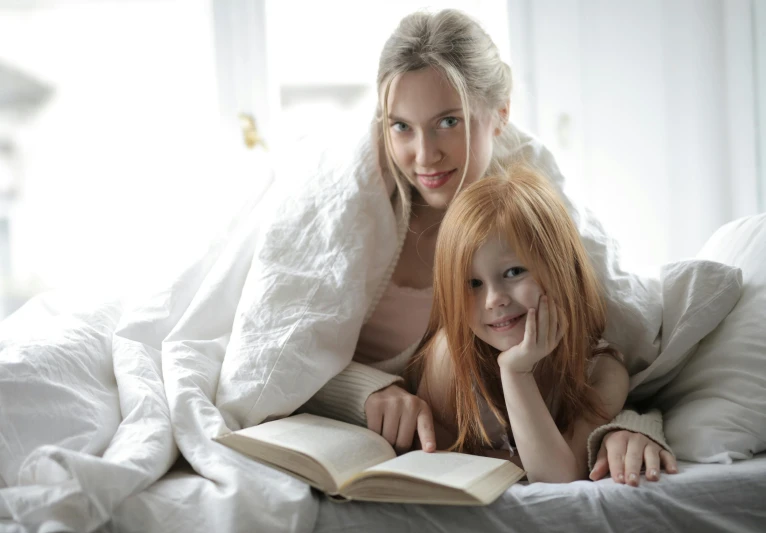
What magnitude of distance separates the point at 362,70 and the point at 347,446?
1.22 meters

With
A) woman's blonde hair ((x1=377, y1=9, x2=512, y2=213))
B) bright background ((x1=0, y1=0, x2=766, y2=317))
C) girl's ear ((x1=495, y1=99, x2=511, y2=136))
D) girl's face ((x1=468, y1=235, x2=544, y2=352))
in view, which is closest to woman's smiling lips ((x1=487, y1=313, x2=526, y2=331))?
girl's face ((x1=468, y1=235, x2=544, y2=352))

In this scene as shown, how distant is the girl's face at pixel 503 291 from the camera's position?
850mm

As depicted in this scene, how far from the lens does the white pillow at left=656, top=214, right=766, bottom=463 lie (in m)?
0.82

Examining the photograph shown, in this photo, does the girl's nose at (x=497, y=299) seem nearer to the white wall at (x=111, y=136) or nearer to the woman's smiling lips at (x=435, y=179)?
the woman's smiling lips at (x=435, y=179)

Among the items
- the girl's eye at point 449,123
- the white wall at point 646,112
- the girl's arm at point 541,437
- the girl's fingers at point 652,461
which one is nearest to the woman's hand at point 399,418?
the girl's arm at point 541,437

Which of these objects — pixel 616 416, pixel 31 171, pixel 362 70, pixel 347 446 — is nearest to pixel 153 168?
pixel 31 171

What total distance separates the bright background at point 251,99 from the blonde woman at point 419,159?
0.67m

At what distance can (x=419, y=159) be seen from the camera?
1.04 metres

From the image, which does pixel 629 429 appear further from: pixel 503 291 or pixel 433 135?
pixel 433 135

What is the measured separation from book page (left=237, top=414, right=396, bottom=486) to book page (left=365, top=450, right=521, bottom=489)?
0.15ft

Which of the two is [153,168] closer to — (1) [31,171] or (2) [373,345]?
(1) [31,171]

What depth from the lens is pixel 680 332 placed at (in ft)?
3.13

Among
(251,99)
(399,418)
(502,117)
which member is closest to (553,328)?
(399,418)

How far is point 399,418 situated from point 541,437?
0.19m
